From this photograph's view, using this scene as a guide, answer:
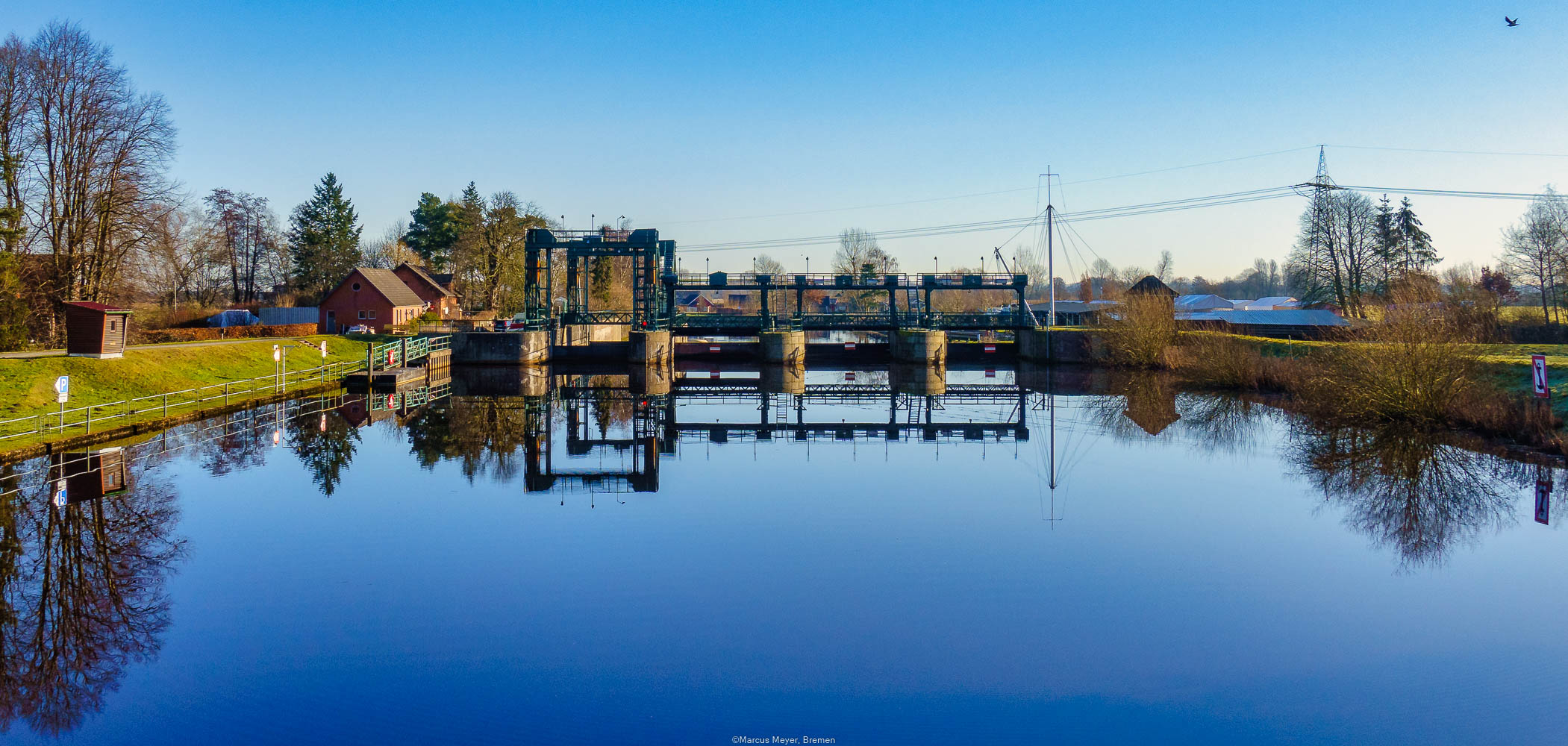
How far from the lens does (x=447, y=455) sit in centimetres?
1998

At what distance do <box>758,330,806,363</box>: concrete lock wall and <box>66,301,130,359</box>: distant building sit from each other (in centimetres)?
2785

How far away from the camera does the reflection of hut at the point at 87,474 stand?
48.3ft

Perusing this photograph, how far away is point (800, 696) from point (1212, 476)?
12414 millimetres

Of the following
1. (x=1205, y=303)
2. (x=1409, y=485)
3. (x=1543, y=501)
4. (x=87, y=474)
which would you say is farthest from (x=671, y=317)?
(x=1205, y=303)

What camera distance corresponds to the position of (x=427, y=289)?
62000 millimetres

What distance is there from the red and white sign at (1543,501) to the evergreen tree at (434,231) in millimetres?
61701

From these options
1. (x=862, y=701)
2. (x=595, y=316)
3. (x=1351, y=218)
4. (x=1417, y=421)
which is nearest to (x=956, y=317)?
(x=595, y=316)

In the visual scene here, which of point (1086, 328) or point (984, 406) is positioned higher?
point (1086, 328)

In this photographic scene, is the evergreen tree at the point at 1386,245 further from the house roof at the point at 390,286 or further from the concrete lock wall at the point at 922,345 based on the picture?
the house roof at the point at 390,286

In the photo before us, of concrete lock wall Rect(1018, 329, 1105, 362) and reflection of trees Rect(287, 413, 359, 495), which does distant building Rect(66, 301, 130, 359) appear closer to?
reflection of trees Rect(287, 413, 359, 495)

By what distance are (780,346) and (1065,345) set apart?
13.7 metres

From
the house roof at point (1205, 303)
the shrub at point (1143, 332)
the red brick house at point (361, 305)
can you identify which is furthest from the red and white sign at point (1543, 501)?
the house roof at point (1205, 303)

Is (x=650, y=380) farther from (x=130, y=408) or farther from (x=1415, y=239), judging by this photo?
(x=1415, y=239)

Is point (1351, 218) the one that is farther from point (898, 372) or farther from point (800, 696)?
point (800, 696)
